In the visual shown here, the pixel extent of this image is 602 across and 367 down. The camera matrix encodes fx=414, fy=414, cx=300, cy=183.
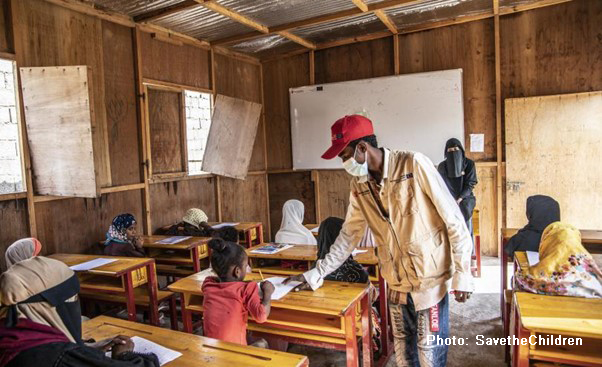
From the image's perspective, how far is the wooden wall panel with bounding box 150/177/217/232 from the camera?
4.64m

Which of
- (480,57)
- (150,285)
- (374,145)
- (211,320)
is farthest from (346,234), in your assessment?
(480,57)

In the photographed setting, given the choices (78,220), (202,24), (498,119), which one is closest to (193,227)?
(78,220)

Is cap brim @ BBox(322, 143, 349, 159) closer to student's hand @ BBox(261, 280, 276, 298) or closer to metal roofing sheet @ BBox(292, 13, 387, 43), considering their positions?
student's hand @ BBox(261, 280, 276, 298)

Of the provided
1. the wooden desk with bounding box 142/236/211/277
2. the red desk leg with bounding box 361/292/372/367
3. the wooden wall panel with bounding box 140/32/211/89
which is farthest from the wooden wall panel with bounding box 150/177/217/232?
the red desk leg with bounding box 361/292/372/367

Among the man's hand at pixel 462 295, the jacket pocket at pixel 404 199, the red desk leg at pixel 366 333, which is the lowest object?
the red desk leg at pixel 366 333

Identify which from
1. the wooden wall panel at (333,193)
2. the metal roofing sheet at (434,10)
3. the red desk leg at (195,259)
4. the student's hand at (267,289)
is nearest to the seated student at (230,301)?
the student's hand at (267,289)

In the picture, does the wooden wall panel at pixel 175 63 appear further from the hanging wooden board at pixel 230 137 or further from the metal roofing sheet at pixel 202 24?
the hanging wooden board at pixel 230 137

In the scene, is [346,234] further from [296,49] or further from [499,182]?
[296,49]

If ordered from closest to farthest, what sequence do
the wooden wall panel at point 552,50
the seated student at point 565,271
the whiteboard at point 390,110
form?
the seated student at point 565,271, the wooden wall panel at point 552,50, the whiteboard at point 390,110

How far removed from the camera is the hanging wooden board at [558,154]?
4.74 meters

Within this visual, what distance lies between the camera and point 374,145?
167 cm

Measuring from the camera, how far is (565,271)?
1.82 metres

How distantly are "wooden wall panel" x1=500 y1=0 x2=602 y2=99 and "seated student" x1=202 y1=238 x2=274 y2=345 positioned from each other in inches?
177

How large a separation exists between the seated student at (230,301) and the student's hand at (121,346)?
432 millimetres
